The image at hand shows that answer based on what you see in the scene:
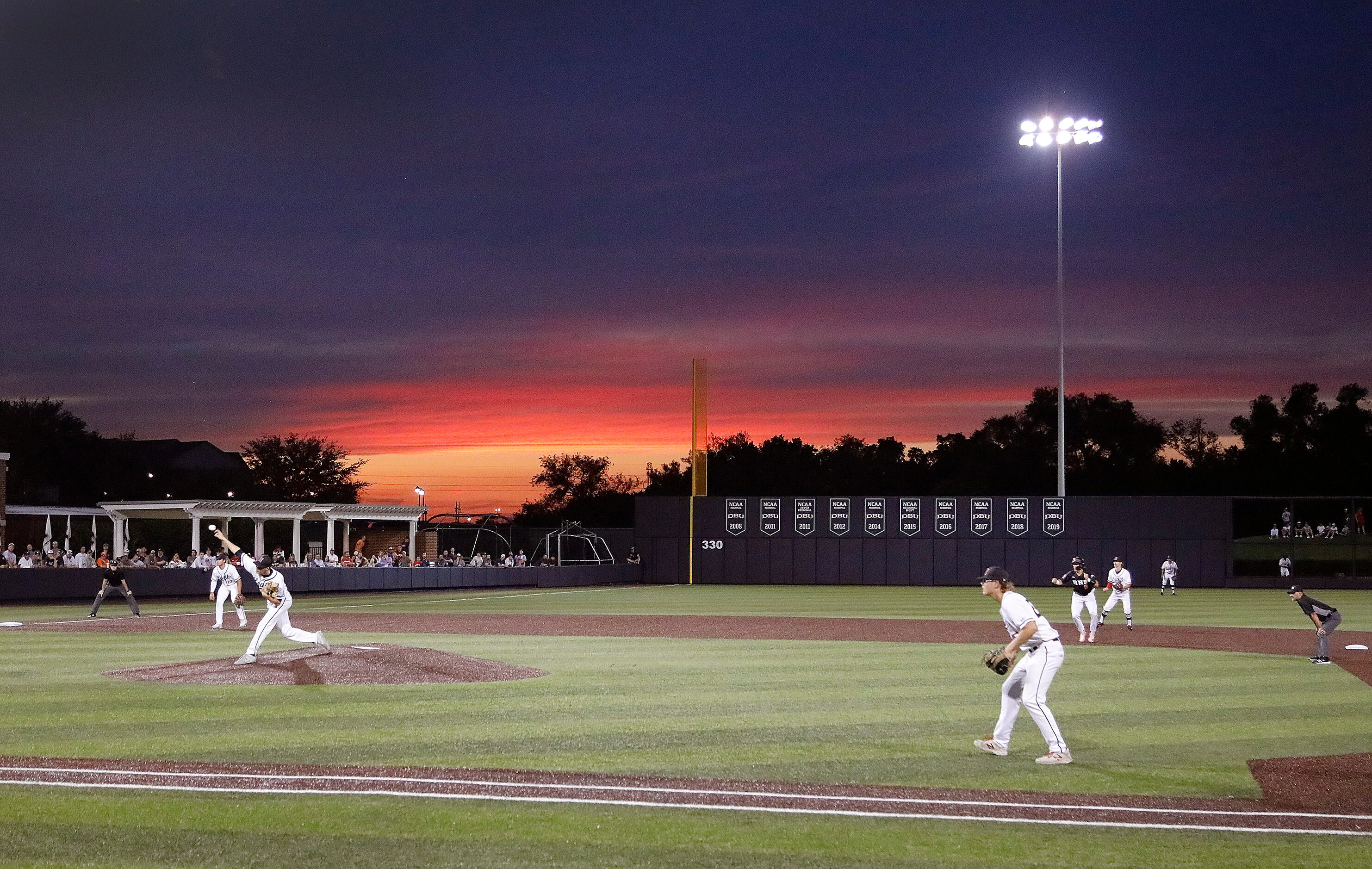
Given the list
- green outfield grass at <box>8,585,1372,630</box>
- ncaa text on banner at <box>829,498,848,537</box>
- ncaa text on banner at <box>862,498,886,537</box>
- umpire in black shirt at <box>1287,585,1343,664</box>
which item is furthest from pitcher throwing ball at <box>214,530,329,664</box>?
ncaa text on banner at <box>862,498,886,537</box>

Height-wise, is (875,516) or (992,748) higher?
(875,516)

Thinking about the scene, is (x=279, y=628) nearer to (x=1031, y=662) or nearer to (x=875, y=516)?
(x=1031, y=662)

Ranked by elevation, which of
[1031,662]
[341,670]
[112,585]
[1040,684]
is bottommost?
[341,670]

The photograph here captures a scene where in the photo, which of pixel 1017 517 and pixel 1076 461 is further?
pixel 1076 461

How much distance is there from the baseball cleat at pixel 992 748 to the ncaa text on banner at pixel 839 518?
4410 centimetres

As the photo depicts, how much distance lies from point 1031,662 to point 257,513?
38.7 m

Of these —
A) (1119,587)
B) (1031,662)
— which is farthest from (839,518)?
(1031,662)

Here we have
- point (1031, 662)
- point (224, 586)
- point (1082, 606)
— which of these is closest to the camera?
point (1031, 662)

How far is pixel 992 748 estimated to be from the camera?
10.9 meters

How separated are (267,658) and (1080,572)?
1502 centimetres

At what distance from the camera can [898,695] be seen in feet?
49.0

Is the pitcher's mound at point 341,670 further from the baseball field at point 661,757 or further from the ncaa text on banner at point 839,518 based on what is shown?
the ncaa text on banner at point 839,518

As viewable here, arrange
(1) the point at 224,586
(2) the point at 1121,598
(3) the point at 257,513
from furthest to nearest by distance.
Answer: (3) the point at 257,513 < (2) the point at 1121,598 < (1) the point at 224,586

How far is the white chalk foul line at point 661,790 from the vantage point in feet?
28.9
